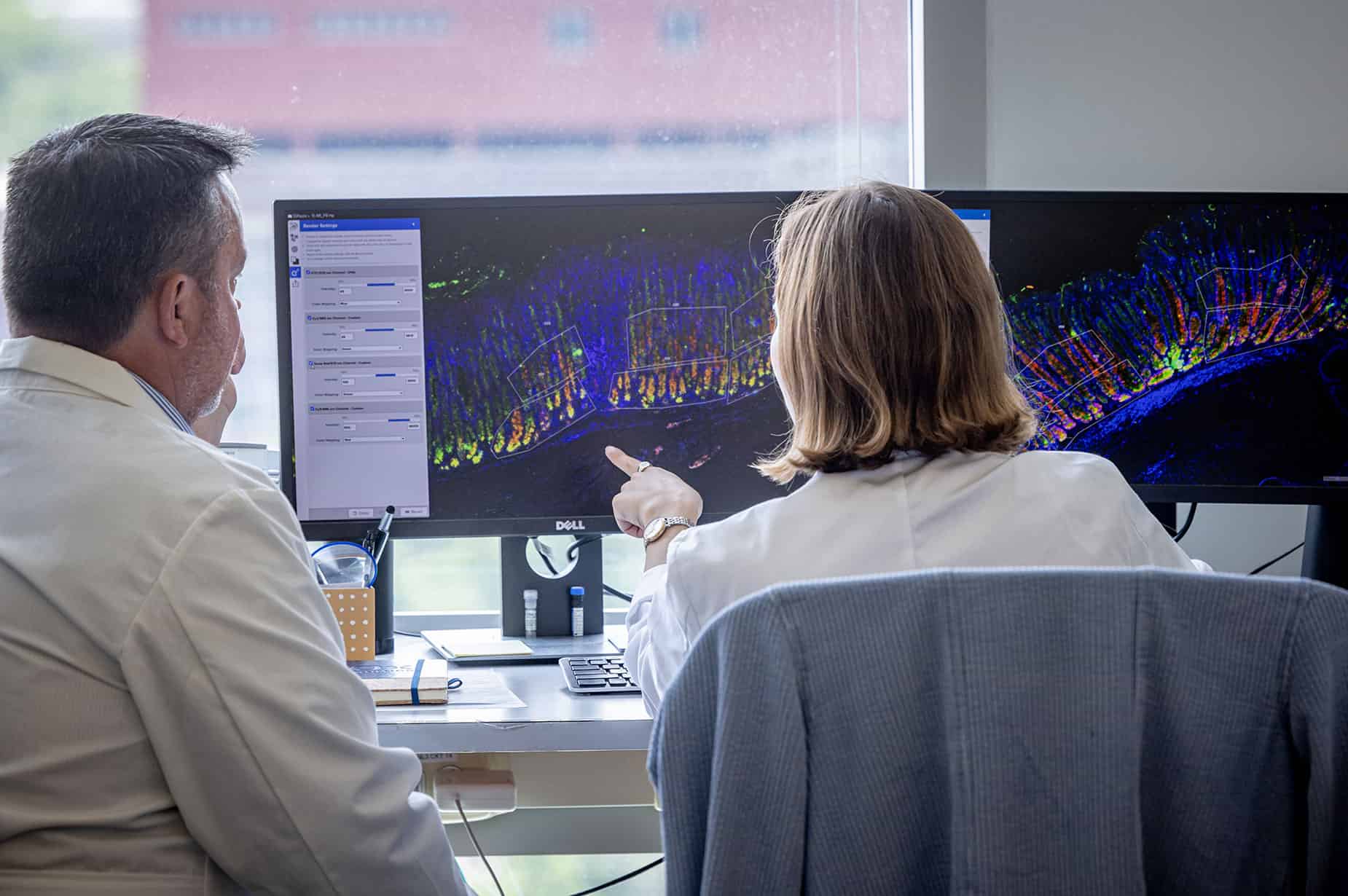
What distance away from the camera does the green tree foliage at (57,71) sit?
2004 mm

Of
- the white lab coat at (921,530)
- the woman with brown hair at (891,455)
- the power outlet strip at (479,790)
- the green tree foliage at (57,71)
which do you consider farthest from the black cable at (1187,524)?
the green tree foliage at (57,71)

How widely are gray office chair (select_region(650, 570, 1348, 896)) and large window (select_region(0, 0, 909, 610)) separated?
56.3 inches

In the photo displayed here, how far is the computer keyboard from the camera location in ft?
4.73

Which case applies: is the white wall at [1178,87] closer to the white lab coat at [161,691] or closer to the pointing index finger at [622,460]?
the pointing index finger at [622,460]

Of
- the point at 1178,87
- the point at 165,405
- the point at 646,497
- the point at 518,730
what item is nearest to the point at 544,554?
the point at 646,497

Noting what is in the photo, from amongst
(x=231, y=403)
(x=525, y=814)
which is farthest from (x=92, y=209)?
(x=525, y=814)

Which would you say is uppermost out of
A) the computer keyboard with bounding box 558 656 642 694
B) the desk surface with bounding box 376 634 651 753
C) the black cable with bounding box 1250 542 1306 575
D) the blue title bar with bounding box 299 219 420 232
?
the blue title bar with bounding box 299 219 420 232

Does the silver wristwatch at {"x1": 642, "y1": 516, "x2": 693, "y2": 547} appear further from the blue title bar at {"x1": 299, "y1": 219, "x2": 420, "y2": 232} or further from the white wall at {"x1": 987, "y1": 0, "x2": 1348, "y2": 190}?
the white wall at {"x1": 987, "y1": 0, "x2": 1348, "y2": 190}

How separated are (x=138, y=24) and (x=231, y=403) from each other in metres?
0.92

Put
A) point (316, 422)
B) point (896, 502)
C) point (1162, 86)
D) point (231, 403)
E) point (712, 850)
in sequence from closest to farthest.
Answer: point (712, 850) → point (896, 502) → point (231, 403) → point (316, 422) → point (1162, 86)

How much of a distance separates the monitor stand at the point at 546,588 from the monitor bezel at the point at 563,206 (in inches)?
4.6

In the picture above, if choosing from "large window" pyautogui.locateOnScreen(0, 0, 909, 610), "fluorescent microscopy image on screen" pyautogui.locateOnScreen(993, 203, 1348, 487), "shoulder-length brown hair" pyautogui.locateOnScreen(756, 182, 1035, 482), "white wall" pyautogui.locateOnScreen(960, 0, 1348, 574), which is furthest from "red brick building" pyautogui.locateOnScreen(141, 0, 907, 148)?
"shoulder-length brown hair" pyautogui.locateOnScreen(756, 182, 1035, 482)

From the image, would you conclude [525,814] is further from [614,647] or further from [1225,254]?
[1225,254]

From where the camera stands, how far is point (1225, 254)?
1.67m
